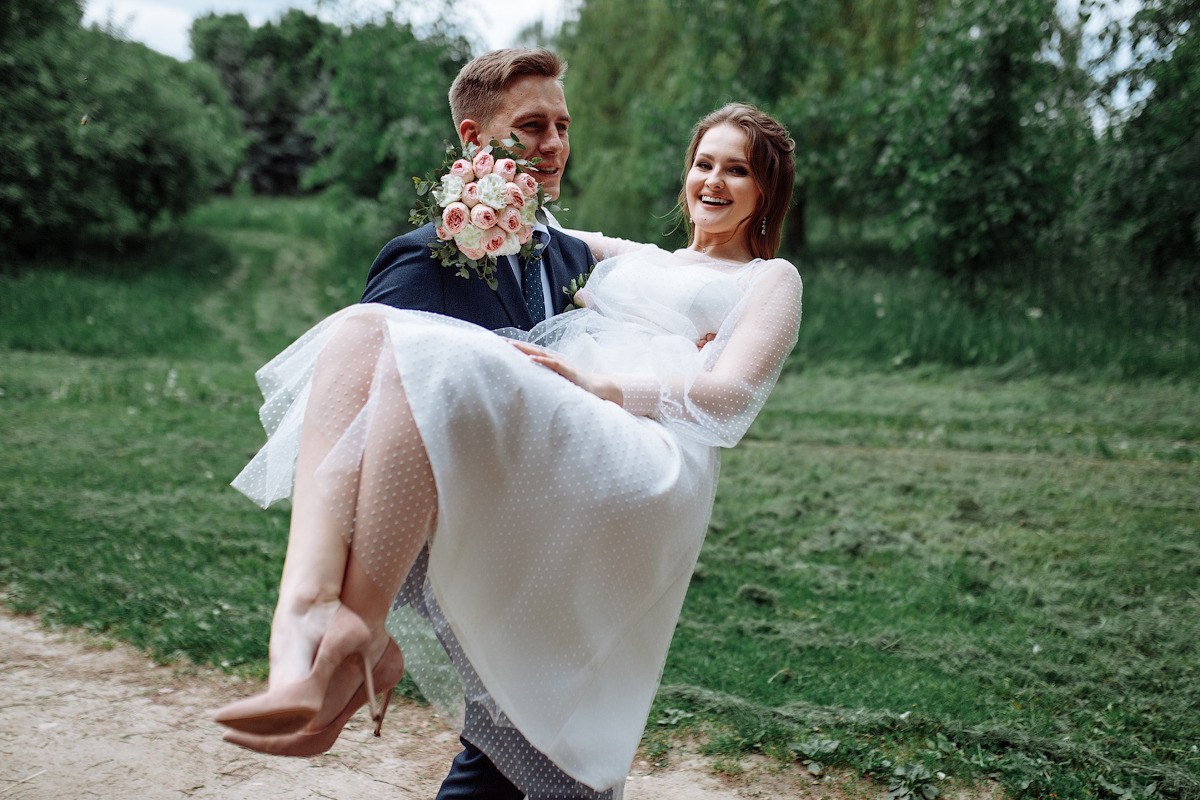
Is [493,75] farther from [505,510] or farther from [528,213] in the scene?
[505,510]

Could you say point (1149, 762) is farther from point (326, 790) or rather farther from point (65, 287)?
point (65, 287)

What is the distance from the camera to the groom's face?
2.52 m

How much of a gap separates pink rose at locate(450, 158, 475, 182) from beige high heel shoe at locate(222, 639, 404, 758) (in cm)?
117

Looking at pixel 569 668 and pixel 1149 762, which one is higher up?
pixel 569 668

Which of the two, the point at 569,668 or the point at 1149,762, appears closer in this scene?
the point at 569,668

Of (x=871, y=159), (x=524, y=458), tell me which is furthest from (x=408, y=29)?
(x=524, y=458)

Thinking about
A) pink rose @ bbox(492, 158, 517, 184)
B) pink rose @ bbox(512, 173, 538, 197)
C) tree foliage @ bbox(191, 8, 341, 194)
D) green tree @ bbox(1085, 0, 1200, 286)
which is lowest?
pink rose @ bbox(512, 173, 538, 197)

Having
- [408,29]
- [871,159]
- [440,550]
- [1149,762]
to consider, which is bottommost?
[1149,762]

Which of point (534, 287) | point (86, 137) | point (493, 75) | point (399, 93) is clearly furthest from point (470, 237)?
point (86, 137)

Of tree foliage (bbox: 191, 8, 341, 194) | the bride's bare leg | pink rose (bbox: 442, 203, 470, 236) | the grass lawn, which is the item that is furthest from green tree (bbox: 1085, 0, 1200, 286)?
tree foliage (bbox: 191, 8, 341, 194)

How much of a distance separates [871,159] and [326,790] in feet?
39.0

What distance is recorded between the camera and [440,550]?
1834 mm

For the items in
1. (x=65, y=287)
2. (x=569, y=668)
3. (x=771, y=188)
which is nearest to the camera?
(x=569, y=668)

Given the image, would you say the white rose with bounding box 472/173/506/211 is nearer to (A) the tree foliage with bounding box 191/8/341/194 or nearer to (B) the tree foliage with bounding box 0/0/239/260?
(B) the tree foliage with bounding box 0/0/239/260
